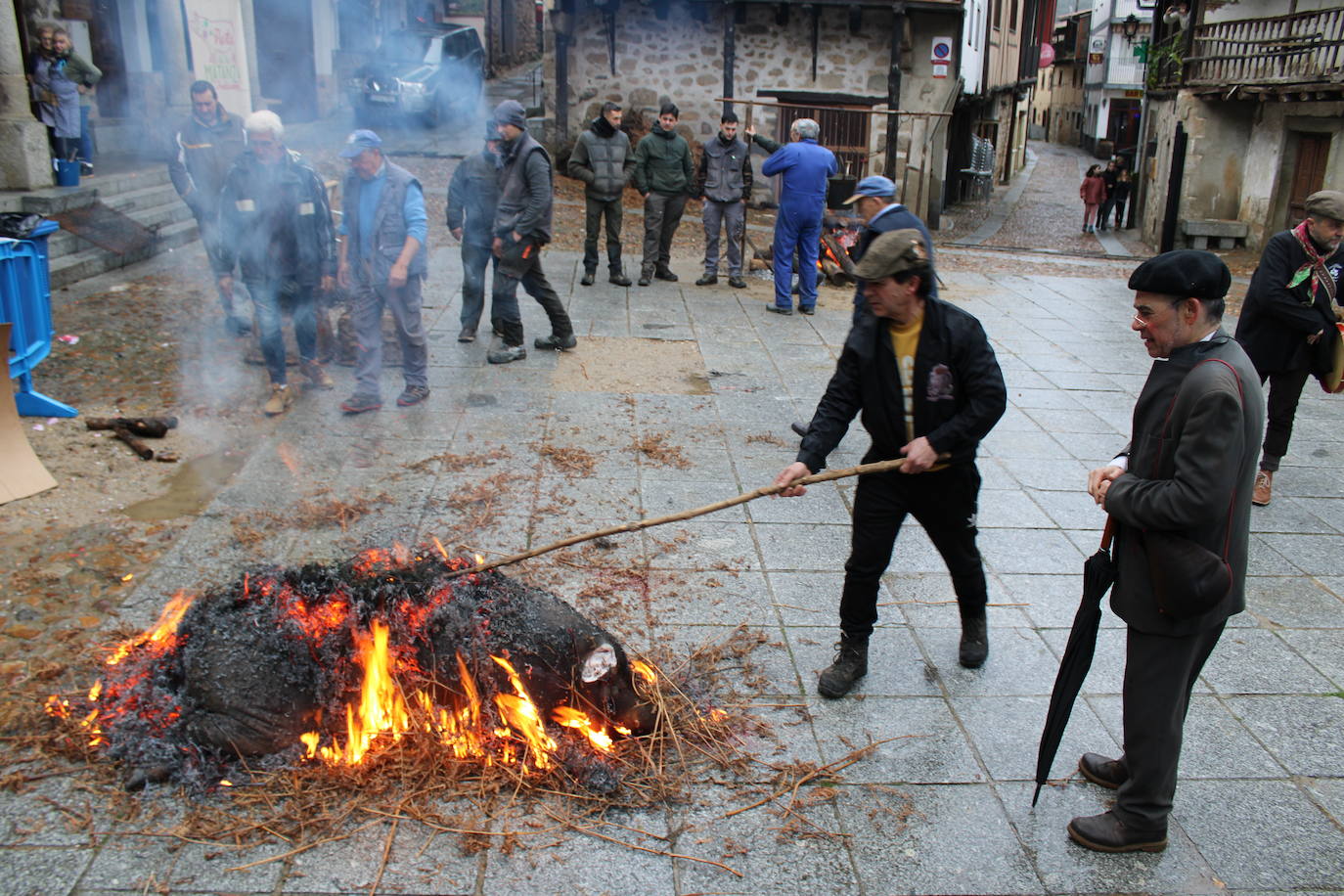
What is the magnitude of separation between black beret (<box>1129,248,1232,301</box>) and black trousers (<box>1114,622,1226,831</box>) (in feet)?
3.23

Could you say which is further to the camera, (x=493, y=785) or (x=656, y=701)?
(x=656, y=701)

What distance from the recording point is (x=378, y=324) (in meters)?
7.04

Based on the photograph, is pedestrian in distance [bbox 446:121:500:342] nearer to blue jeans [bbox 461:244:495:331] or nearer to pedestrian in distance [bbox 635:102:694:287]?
blue jeans [bbox 461:244:495:331]

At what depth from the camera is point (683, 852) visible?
313 centimetres

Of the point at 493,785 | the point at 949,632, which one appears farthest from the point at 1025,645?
the point at 493,785

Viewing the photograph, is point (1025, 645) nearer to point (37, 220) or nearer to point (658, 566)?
point (658, 566)

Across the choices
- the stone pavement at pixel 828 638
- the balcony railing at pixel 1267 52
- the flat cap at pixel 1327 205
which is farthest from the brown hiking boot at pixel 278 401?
the balcony railing at pixel 1267 52

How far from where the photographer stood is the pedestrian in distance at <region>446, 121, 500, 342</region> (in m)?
8.33

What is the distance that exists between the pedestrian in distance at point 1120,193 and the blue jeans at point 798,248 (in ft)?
49.3

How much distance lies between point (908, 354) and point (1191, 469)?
3.84 ft

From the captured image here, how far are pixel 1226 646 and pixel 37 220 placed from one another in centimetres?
711

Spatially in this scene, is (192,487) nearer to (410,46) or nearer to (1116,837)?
(1116,837)

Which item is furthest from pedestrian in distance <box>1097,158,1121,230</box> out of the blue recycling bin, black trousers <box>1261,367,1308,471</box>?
the blue recycling bin

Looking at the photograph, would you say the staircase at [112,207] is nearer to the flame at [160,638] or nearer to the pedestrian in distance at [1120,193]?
the flame at [160,638]
